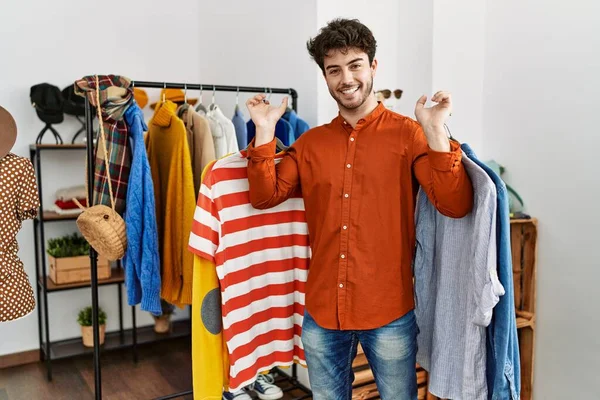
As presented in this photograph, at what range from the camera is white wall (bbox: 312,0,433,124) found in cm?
270

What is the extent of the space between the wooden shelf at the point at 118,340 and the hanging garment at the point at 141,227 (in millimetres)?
1408

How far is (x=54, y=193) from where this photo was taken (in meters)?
3.41

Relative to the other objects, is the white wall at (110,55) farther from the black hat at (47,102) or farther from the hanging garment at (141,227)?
the hanging garment at (141,227)

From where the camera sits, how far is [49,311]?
11.4 feet

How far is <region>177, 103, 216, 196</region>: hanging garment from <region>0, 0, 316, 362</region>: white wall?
0.67 m

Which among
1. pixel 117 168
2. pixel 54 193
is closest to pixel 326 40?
pixel 117 168

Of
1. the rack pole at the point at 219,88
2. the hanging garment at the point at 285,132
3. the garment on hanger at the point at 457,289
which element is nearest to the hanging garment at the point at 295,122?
the hanging garment at the point at 285,132

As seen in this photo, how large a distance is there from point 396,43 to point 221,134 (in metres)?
1.10

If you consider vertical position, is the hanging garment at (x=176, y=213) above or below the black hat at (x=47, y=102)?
below

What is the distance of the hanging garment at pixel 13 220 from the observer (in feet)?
7.48

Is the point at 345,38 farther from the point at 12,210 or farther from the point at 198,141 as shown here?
the point at 12,210

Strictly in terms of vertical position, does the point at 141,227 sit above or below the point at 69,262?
above

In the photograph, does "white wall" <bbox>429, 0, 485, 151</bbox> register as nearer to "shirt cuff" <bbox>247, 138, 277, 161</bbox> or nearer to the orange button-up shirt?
the orange button-up shirt

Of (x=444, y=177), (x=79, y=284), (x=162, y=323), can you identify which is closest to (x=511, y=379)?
(x=444, y=177)
